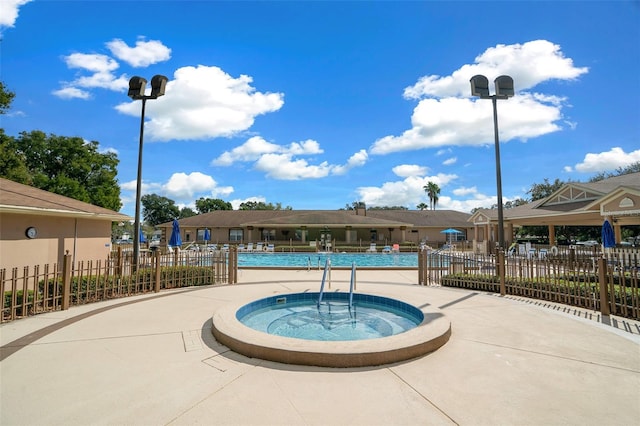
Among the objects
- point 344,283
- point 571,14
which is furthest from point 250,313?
point 571,14

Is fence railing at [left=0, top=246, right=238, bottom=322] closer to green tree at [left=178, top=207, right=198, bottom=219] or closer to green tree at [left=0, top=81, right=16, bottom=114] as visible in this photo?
green tree at [left=0, top=81, right=16, bottom=114]

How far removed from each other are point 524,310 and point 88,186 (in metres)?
37.2

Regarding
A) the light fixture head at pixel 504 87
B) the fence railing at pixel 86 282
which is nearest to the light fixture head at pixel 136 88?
the fence railing at pixel 86 282

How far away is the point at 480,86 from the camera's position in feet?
35.7

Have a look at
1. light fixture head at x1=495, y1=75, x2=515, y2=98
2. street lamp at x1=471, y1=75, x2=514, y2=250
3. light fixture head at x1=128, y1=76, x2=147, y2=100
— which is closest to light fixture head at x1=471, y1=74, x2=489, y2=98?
street lamp at x1=471, y1=75, x2=514, y2=250

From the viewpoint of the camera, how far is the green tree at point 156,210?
78.6 meters

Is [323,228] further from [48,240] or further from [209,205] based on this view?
[209,205]

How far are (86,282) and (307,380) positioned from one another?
736 centimetres

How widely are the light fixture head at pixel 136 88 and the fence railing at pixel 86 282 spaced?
19.3 feet

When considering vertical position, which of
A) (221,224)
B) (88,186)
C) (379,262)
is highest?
(88,186)

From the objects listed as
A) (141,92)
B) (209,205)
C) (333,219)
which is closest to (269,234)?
(333,219)

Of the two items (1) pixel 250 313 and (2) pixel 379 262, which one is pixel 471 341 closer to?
(1) pixel 250 313

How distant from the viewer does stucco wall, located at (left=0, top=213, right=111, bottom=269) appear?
8.23 meters

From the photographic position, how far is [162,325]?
600 cm
